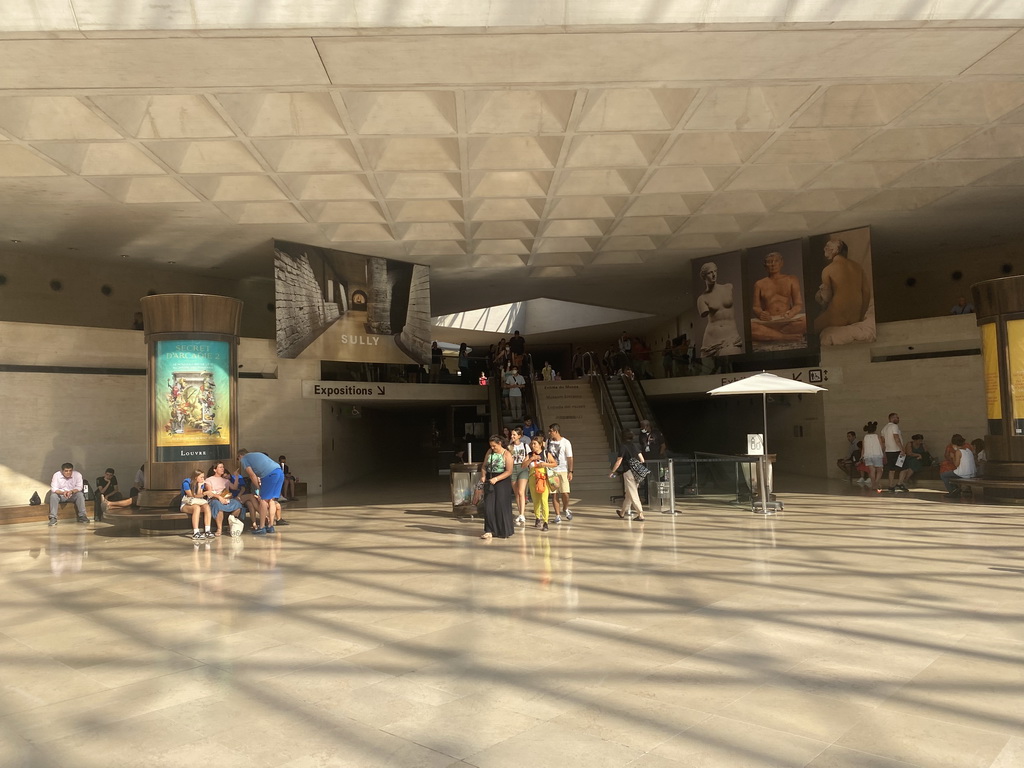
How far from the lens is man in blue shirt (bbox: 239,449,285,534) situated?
11.0m

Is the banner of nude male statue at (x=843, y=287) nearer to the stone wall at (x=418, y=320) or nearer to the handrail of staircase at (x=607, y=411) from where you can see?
the handrail of staircase at (x=607, y=411)

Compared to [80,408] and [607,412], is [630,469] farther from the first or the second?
[80,408]

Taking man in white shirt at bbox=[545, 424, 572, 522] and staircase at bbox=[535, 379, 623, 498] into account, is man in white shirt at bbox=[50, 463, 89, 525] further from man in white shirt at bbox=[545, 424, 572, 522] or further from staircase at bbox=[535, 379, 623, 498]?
staircase at bbox=[535, 379, 623, 498]

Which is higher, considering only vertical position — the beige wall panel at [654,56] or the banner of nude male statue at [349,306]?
the beige wall panel at [654,56]

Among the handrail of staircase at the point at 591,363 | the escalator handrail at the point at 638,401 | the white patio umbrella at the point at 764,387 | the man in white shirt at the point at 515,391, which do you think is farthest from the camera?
the handrail of staircase at the point at 591,363

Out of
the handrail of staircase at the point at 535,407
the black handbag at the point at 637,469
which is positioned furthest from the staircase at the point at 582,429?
the black handbag at the point at 637,469

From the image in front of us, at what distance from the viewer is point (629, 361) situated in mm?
22750

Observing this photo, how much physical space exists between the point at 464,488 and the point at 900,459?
8.72 m

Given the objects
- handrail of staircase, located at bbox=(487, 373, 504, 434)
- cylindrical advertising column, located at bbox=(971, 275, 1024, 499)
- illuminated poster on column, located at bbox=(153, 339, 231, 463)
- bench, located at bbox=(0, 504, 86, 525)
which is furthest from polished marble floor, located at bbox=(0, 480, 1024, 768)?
handrail of staircase, located at bbox=(487, 373, 504, 434)

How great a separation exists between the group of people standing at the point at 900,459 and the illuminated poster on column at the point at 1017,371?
46.3 inches

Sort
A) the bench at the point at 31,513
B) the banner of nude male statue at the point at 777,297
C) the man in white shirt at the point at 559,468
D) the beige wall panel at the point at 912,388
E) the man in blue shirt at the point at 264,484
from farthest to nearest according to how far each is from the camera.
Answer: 1. the banner of nude male statue at the point at 777,297
2. the beige wall panel at the point at 912,388
3. the bench at the point at 31,513
4. the man in white shirt at the point at 559,468
5. the man in blue shirt at the point at 264,484

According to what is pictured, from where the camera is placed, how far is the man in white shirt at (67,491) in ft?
43.8

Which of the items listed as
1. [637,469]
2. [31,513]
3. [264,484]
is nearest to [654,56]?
[637,469]

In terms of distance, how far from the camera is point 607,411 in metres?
18.6
